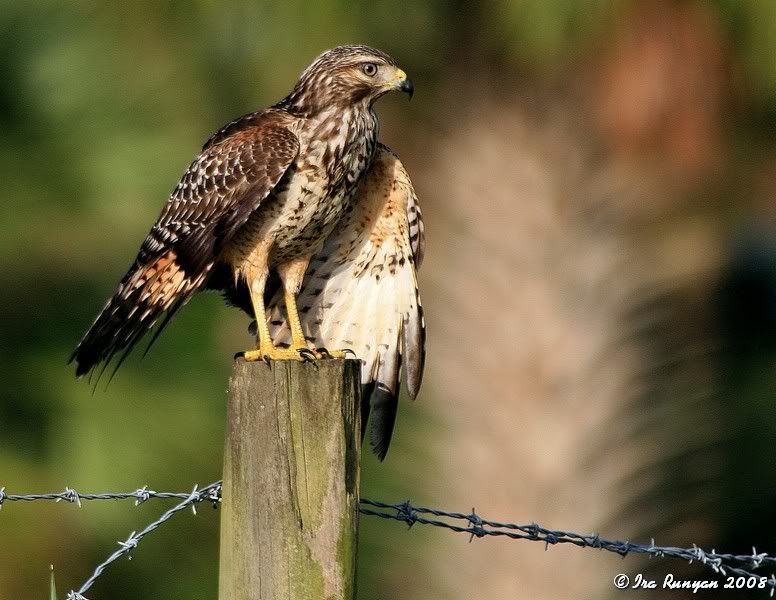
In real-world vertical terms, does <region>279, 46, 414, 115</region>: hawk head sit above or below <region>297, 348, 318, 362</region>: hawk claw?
above

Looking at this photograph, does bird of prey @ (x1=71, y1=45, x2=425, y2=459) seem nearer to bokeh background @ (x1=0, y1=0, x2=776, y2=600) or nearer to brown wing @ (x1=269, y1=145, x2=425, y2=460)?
brown wing @ (x1=269, y1=145, x2=425, y2=460)

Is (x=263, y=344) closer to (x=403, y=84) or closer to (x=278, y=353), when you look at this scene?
(x=278, y=353)

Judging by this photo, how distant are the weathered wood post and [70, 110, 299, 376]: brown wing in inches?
56.4

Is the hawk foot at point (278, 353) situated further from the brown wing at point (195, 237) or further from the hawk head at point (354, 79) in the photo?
the hawk head at point (354, 79)

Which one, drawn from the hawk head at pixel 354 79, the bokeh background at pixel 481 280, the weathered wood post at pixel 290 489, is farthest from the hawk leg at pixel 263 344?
the bokeh background at pixel 481 280

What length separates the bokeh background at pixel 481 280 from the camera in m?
6.24

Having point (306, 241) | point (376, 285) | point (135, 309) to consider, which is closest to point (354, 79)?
point (306, 241)

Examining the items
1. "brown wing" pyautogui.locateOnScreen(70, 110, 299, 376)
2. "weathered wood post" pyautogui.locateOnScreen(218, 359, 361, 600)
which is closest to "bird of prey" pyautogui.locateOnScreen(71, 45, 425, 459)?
"brown wing" pyautogui.locateOnScreen(70, 110, 299, 376)

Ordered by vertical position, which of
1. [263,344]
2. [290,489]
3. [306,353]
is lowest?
[290,489]

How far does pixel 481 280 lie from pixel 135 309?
84.8 inches

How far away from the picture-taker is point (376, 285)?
16.3ft

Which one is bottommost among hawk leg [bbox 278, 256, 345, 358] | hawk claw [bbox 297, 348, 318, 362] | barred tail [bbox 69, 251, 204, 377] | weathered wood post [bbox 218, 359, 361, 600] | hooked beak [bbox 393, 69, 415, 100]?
weathered wood post [bbox 218, 359, 361, 600]

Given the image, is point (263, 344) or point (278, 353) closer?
point (278, 353)

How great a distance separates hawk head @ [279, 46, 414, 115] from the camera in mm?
4852
